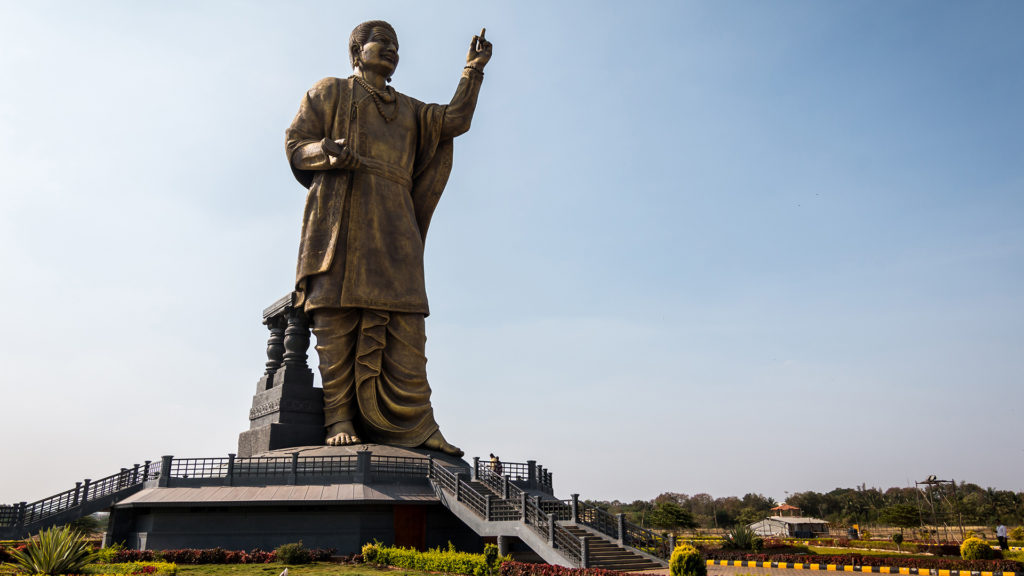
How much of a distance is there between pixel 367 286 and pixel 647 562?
9.37m

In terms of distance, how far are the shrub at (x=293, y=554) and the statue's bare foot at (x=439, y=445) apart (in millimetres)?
4698

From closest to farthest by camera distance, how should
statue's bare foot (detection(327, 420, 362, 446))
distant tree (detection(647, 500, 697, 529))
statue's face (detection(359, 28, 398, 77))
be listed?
statue's bare foot (detection(327, 420, 362, 446)) → statue's face (detection(359, 28, 398, 77)) → distant tree (detection(647, 500, 697, 529))

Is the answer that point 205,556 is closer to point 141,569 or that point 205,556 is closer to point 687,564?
point 141,569

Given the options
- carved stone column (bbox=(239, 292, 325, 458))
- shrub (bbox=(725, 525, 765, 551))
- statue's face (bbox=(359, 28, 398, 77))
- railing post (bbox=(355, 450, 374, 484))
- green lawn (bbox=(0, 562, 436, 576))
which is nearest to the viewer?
Answer: green lawn (bbox=(0, 562, 436, 576))

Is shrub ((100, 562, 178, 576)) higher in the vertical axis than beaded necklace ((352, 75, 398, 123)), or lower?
lower

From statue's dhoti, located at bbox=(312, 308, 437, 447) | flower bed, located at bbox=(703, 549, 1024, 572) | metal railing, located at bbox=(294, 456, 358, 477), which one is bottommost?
flower bed, located at bbox=(703, 549, 1024, 572)

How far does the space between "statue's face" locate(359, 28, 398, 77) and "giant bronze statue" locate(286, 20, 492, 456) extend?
0.09 feet

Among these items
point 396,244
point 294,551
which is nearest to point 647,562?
point 294,551

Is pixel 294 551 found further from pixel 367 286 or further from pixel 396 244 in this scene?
pixel 396 244

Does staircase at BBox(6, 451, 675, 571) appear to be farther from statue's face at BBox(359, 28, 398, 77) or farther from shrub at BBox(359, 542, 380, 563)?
statue's face at BBox(359, 28, 398, 77)

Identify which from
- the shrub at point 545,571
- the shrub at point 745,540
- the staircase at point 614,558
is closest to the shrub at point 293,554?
the shrub at point 545,571

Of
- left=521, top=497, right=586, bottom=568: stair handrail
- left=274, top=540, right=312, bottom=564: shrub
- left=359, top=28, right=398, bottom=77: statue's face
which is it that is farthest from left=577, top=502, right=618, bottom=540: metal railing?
left=359, top=28, right=398, bottom=77: statue's face

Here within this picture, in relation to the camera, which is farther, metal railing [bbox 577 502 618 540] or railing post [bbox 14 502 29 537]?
railing post [bbox 14 502 29 537]

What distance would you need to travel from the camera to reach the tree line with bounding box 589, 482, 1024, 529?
110 feet
